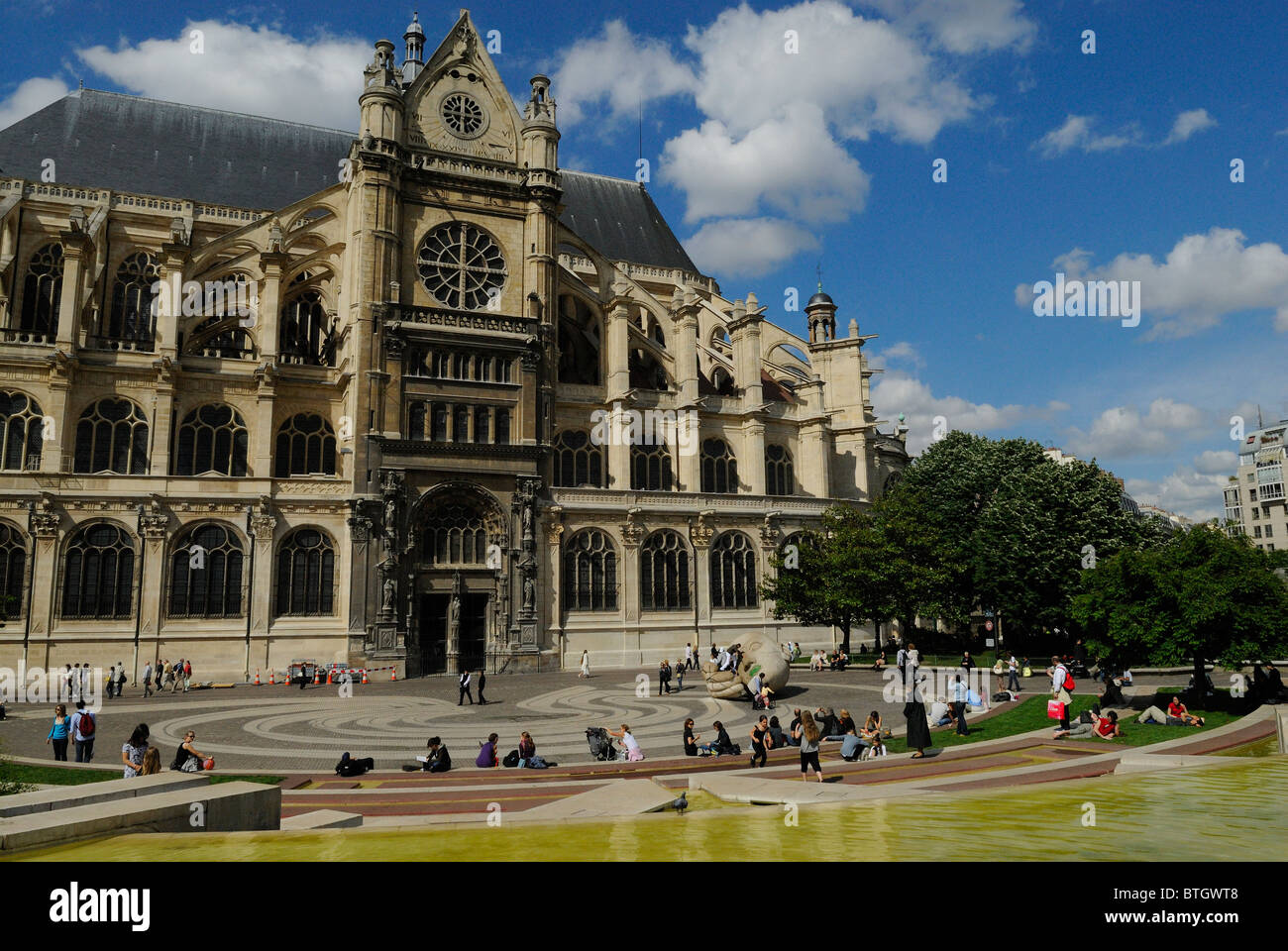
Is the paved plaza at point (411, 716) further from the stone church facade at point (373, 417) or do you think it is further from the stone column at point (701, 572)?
the stone column at point (701, 572)

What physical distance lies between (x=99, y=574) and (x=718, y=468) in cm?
3297

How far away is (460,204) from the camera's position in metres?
47.0

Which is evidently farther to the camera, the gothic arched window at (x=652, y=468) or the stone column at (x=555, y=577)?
the gothic arched window at (x=652, y=468)

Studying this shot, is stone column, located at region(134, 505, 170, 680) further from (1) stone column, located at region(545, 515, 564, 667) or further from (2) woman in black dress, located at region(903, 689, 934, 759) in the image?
(2) woman in black dress, located at region(903, 689, 934, 759)

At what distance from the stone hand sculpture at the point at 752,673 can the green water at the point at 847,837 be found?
17191 millimetres

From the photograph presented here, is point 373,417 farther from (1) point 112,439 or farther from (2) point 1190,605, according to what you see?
(2) point 1190,605

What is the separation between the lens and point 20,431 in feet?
125

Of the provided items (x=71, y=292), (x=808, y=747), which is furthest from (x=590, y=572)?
(x=808, y=747)

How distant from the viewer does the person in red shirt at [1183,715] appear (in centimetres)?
2050

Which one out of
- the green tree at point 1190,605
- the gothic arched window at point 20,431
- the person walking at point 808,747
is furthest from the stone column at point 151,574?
the green tree at point 1190,605

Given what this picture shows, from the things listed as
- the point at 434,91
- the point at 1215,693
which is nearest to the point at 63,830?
the point at 1215,693

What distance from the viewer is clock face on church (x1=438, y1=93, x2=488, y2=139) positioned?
47562 millimetres

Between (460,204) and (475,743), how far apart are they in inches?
1371
